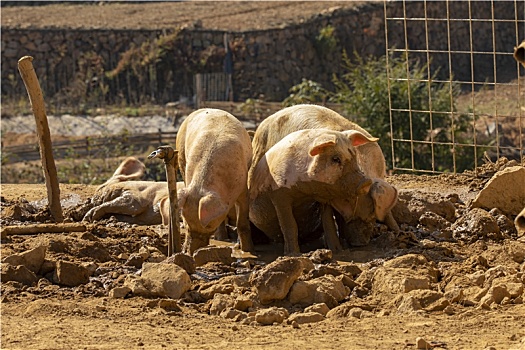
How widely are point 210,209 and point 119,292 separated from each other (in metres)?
1.46

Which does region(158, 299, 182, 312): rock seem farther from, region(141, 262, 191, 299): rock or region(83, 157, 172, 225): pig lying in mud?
region(83, 157, 172, 225): pig lying in mud

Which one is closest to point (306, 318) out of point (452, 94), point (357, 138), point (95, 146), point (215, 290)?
point (215, 290)

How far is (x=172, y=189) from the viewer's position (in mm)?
8758

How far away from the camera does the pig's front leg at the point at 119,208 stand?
37.0ft

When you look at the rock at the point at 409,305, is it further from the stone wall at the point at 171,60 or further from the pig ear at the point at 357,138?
the stone wall at the point at 171,60

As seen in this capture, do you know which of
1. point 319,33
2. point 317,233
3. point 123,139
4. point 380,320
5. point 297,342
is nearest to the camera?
point 297,342

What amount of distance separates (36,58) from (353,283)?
69.0 feet

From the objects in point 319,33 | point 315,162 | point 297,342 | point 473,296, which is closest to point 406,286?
point 473,296

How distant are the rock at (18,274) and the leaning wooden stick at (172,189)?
119cm

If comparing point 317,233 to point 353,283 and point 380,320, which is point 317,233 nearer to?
point 353,283

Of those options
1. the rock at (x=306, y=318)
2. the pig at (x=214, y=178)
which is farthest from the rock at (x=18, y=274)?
the rock at (x=306, y=318)

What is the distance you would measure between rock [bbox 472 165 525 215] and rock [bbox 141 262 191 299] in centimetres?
356

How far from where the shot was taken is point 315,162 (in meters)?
9.51

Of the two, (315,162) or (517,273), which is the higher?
(315,162)
